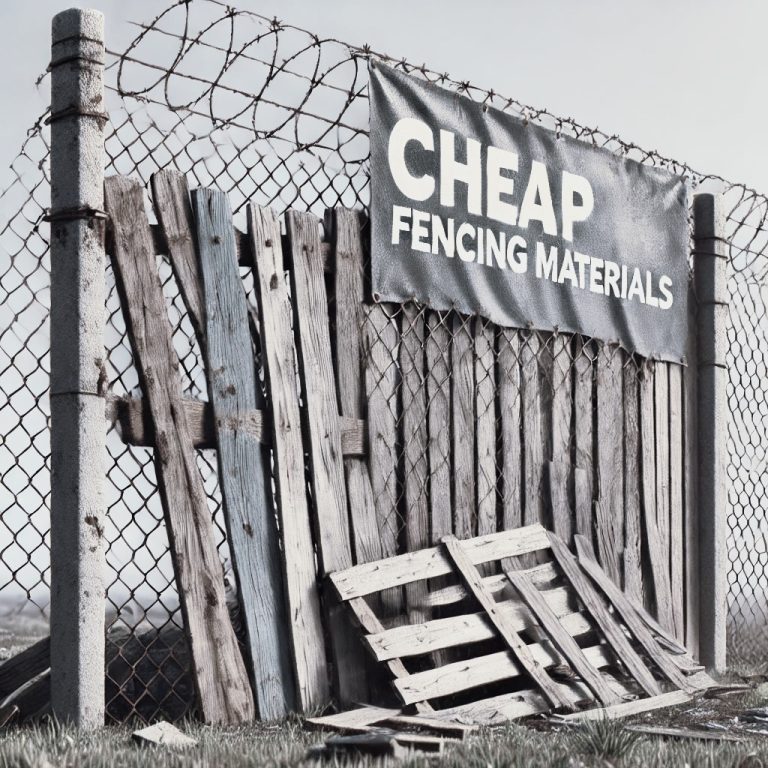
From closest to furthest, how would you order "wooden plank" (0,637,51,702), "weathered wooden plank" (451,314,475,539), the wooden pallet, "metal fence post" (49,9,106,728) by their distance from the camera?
1. "metal fence post" (49,9,106,728)
2. "wooden plank" (0,637,51,702)
3. the wooden pallet
4. "weathered wooden plank" (451,314,475,539)

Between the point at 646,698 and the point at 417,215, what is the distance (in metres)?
2.91

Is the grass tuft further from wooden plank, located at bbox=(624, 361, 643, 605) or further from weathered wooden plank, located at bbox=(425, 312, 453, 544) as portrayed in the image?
wooden plank, located at bbox=(624, 361, 643, 605)

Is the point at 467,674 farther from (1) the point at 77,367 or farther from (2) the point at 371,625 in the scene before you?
(1) the point at 77,367

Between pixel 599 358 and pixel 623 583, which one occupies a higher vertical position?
pixel 599 358

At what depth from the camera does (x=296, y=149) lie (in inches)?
217

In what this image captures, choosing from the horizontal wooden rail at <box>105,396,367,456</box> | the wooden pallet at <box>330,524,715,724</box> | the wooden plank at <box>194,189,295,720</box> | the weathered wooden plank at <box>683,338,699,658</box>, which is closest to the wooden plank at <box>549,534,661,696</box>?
the wooden pallet at <box>330,524,715,724</box>

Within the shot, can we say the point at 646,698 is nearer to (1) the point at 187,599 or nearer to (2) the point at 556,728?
(2) the point at 556,728

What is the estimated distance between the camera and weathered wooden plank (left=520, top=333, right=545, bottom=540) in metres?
6.31

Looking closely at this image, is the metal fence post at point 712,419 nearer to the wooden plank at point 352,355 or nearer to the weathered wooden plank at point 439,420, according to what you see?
the weathered wooden plank at point 439,420

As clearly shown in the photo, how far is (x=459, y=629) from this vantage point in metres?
5.49

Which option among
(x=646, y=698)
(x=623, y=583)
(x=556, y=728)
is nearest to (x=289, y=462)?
(x=556, y=728)

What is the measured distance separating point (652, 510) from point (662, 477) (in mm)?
280

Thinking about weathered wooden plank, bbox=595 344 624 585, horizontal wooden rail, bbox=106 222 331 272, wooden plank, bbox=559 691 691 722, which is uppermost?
horizontal wooden rail, bbox=106 222 331 272

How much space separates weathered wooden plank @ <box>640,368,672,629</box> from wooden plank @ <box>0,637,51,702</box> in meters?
3.96
